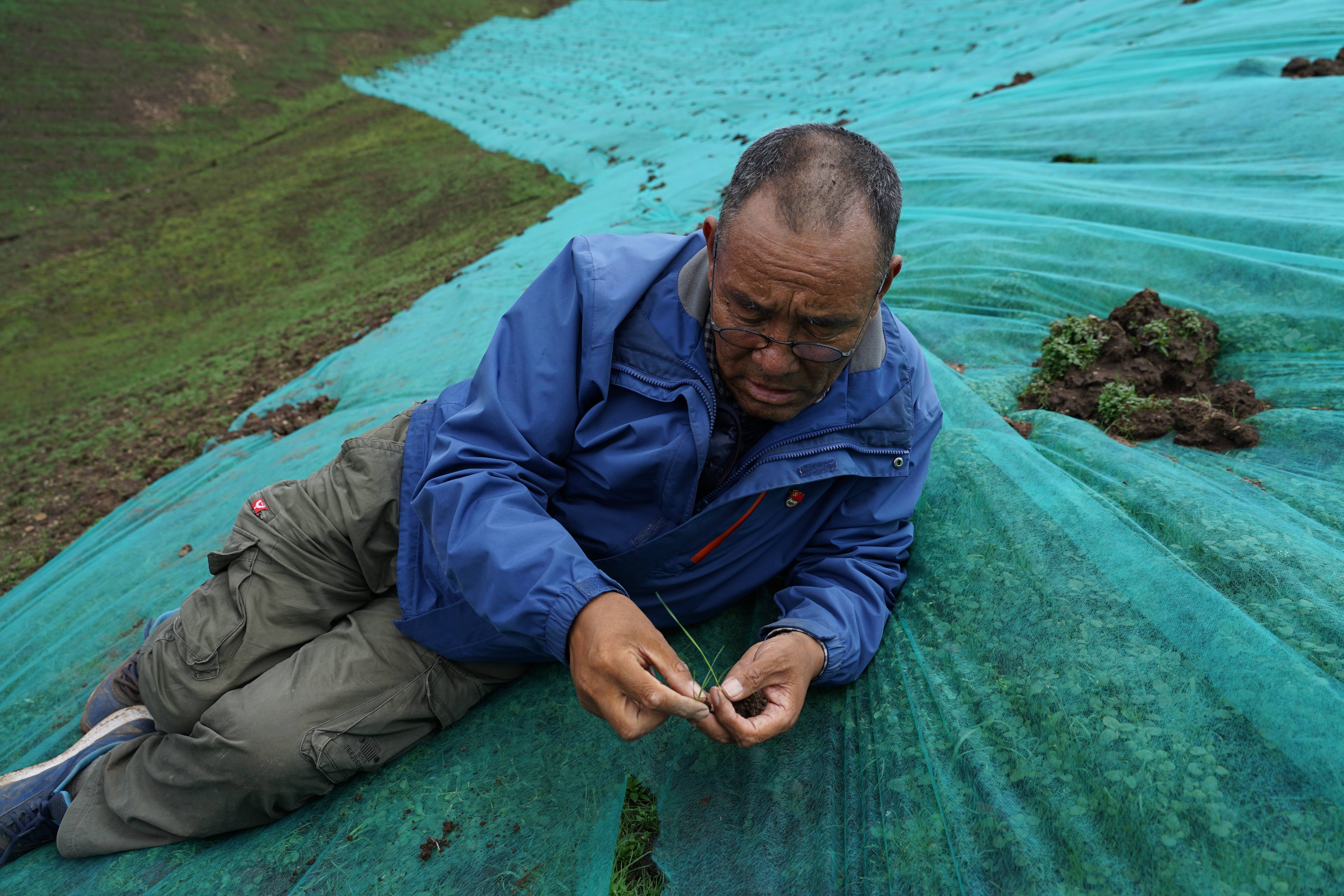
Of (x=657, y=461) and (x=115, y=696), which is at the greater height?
(x=657, y=461)

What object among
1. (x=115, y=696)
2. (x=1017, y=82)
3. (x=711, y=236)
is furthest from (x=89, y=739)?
(x=1017, y=82)

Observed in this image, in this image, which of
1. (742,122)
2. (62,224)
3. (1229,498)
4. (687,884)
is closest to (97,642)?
(687,884)

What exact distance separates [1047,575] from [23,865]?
2.92 m

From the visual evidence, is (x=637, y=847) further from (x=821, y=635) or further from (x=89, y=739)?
(x=89, y=739)

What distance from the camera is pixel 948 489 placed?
6.87ft

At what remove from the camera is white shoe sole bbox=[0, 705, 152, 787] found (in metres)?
2.11

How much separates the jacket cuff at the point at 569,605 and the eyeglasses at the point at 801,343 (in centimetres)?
63

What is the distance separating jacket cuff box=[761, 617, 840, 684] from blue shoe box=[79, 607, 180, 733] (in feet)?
6.31

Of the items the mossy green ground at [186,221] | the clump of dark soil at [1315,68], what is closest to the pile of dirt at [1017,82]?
the clump of dark soil at [1315,68]

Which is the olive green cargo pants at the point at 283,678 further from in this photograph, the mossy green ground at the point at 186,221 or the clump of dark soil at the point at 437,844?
the mossy green ground at the point at 186,221

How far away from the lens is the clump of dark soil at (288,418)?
14.0 ft

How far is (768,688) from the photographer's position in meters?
1.64

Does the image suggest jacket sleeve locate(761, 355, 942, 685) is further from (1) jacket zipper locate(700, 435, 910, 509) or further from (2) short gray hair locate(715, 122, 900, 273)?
(2) short gray hair locate(715, 122, 900, 273)

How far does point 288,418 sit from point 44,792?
2.60 m
